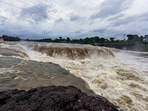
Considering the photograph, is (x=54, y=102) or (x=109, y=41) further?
(x=109, y=41)

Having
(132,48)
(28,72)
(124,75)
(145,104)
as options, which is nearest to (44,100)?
(145,104)

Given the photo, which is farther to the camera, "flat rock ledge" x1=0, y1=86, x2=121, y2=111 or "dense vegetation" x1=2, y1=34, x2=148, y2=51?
"dense vegetation" x1=2, y1=34, x2=148, y2=51

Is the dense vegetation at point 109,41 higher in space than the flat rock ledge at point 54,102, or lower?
lower

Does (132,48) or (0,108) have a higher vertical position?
(0,108)

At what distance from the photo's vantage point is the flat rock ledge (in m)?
2.73

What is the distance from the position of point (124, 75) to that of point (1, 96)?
6.85 m

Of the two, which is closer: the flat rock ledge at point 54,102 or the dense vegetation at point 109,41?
the flat rock ledge at point 54,102

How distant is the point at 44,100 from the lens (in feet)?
9.39

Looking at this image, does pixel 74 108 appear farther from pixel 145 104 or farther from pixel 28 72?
pixel 28 72

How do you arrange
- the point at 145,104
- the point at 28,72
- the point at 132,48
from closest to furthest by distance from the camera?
the point at 145,104, the point at 28,72, the point at 132,48

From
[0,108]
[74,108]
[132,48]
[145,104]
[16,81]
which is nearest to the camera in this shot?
[74,108]

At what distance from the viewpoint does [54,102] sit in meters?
2.81

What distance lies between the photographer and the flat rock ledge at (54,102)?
8.96ft

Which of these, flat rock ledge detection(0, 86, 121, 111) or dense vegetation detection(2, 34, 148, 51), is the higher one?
flat rock ledge detection(0, 86, 121, 111)
